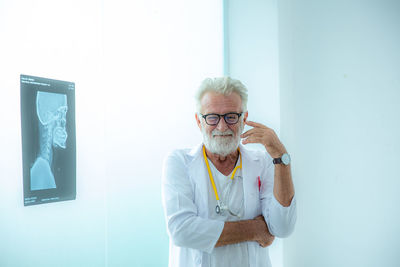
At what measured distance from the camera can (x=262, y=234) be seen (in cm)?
133

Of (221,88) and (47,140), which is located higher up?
(221,88)

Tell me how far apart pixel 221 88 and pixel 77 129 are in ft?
2.51

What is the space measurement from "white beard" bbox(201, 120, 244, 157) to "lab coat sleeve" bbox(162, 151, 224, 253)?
0.23 meters

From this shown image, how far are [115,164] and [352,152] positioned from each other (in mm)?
1459

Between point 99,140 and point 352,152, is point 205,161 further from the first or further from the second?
point 352,152

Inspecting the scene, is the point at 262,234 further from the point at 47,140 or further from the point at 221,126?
the point at 47,140

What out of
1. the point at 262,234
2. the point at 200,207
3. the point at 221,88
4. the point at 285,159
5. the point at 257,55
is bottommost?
the point at 262,234

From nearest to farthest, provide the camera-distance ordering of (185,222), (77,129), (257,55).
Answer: (185,222), (77,129), (257,55)

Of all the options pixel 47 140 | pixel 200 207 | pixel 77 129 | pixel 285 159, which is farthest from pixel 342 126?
pixel 47 140

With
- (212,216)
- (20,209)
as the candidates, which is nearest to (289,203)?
(212,216)

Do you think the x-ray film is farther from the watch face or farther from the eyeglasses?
the watch face

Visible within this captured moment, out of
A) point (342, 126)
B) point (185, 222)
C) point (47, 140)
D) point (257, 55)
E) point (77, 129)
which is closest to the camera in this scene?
point (185, 222)

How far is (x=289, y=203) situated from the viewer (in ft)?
4.40

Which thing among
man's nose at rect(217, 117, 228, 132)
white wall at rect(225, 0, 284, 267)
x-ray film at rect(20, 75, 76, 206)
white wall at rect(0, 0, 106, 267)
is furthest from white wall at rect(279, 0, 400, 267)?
x-ray film at rect(20, 75, 76, 206)
